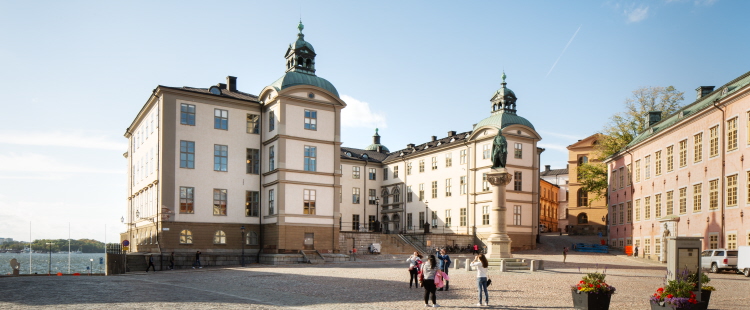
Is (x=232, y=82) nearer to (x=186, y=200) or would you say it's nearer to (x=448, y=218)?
(x=186, y=200)

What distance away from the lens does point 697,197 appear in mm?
44188

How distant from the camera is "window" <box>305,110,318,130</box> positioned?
52.9 meters

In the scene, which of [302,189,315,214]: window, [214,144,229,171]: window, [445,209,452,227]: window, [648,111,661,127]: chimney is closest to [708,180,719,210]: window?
[648,111,661,127]: chimney

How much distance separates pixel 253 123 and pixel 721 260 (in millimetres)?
35096

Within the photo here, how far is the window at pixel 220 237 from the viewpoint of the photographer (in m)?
50.7

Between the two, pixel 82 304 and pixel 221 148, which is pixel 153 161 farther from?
pixel 82 304

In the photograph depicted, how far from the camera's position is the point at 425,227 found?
71062 millimetres

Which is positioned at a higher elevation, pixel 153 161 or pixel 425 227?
pixel 153 161

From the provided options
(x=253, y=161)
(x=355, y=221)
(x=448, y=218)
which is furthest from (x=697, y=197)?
(x=355, y=221)

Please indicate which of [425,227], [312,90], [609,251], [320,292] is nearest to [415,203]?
[425,227]

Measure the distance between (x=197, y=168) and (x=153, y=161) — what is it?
4228 millimetres

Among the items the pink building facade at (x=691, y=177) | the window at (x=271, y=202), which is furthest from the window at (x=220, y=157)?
the pink building facade at (x=691, y=177)

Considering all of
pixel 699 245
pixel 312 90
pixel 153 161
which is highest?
pixel 312 90

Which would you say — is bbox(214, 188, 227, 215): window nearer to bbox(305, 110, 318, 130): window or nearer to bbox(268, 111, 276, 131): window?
bbox(268, 111, 276, 131): window
